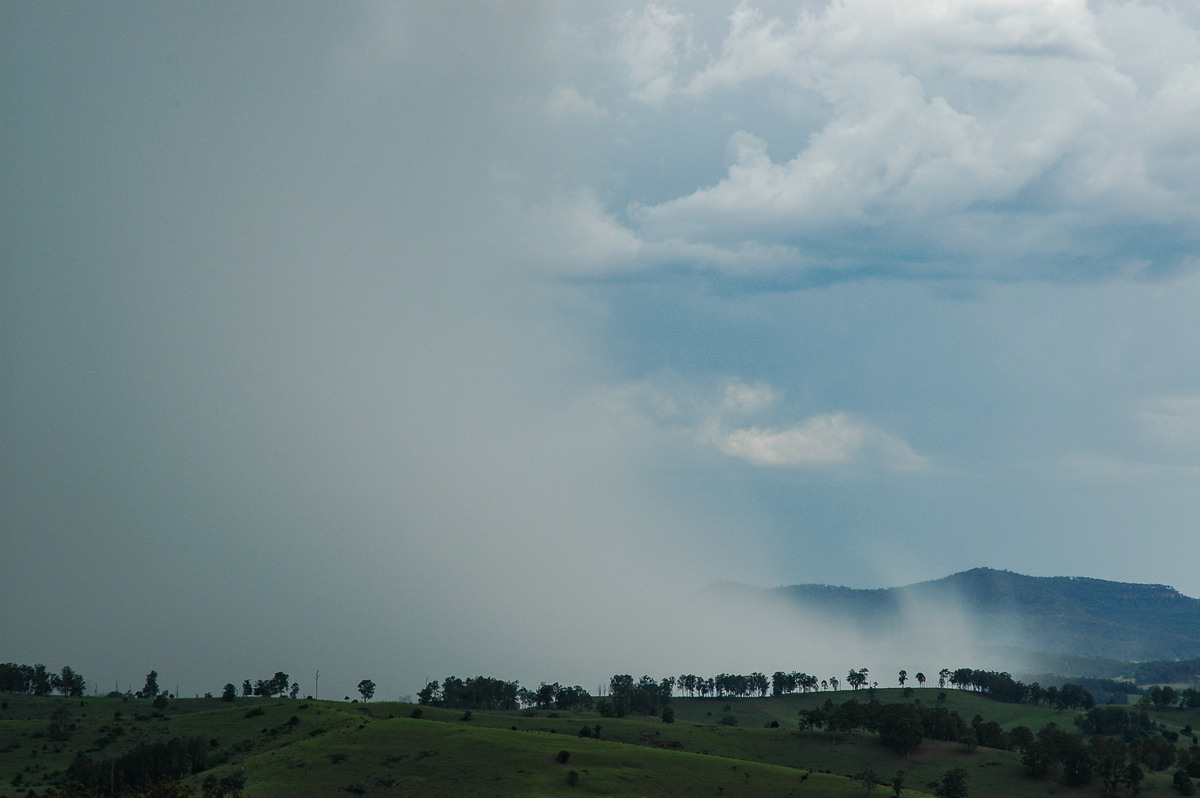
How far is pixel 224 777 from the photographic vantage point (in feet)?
611

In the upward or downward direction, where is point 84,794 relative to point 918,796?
upward

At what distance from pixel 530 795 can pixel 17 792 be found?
10081cm

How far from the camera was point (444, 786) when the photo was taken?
181 metres

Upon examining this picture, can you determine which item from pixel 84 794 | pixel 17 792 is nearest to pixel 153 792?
pixel 84 794

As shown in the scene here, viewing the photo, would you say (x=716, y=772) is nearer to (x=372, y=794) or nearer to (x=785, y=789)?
(x=785, y=789)

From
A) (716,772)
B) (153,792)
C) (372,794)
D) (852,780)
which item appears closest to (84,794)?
(153,792)

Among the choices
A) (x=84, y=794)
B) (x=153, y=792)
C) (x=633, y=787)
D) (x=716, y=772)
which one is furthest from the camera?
(x=716, y=772)

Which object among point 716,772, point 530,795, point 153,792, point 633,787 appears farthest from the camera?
point 716,772

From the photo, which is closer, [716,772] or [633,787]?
[633,787]

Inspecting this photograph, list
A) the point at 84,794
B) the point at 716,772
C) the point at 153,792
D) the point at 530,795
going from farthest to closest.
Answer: the point at 716,772 → the point at 530,795 → the point at 84,794 → the point at 153,792

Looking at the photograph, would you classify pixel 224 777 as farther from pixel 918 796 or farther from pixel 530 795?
pixel 918 796

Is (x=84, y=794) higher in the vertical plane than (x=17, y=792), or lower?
higher

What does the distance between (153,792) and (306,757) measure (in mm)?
98055

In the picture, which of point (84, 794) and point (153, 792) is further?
point (84, 794)
